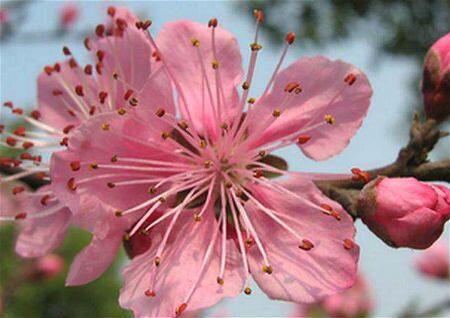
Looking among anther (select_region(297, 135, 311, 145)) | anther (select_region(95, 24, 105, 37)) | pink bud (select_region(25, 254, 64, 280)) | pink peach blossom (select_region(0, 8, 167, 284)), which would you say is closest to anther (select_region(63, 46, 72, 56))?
pink peach blossom (select_region(0, 8, 167, 284))

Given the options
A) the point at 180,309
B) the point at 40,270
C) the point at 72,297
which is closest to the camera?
the point at 180,309

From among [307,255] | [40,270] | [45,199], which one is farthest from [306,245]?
[40,270]

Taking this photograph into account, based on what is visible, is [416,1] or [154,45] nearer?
[154,45]

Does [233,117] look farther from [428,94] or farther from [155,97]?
[428,94]

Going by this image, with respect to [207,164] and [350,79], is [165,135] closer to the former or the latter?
[207,164]

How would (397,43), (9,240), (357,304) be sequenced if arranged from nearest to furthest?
(357,304) < (397,43) < (9,240)

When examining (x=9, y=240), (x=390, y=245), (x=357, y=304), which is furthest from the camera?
(x=9, y=240)

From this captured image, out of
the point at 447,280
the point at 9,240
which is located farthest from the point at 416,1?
the point at 9,240

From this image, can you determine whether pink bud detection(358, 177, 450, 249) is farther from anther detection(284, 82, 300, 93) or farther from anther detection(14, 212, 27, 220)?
anther detection(14, 212, 27, 220)
